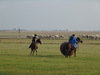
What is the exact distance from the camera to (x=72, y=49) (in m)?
30.5

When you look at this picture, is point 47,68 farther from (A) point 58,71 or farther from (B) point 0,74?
(B) point 0,74

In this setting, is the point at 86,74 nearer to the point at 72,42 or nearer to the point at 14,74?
the point at 14,74

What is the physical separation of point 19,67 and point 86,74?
4807mm

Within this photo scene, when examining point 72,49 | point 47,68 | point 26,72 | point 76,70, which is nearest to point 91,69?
point 76,70

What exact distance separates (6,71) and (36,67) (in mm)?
2443

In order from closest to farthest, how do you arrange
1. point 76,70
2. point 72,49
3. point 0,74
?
point 0,74
point 76,70
point 72,49

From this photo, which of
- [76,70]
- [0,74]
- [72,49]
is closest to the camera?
[0,74]

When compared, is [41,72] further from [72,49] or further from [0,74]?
[72,49]

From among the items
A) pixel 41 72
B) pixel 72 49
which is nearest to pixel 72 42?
pixel 72 49

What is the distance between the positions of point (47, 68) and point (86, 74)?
3149mm

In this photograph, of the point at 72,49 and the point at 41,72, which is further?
the point at 72,49

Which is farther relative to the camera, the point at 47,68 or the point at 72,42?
the point at 72,42

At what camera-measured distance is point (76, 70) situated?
19625mm

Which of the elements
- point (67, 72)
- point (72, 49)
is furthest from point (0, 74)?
point (72, 49)
